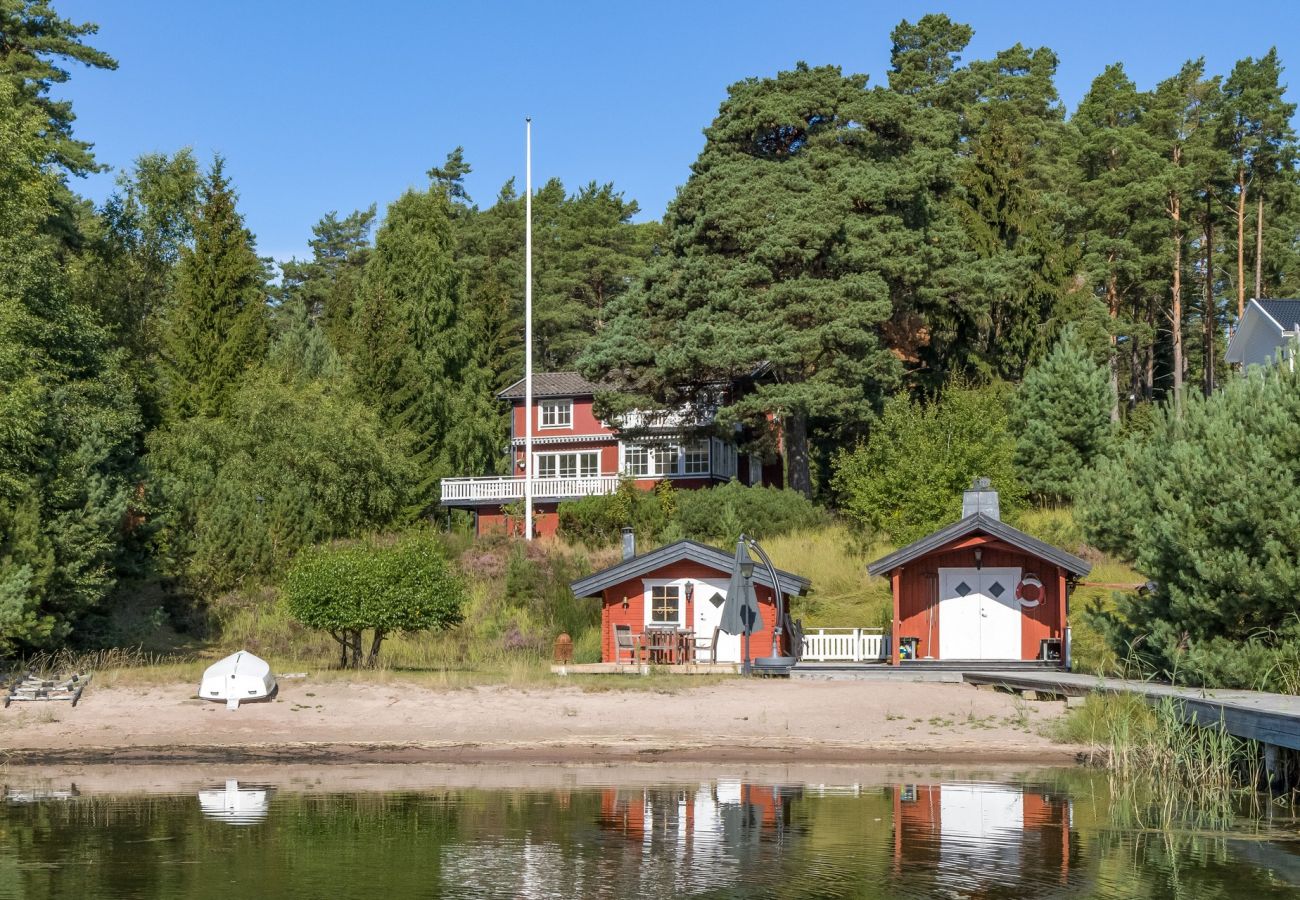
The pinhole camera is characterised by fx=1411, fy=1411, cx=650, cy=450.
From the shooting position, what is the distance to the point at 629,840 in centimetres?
1742

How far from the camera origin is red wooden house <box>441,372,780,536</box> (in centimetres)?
5409

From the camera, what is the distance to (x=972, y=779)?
2216cm

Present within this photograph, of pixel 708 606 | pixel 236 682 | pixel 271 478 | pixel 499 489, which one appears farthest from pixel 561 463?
pixel 236 682

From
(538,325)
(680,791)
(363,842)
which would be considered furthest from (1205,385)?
(363,842)

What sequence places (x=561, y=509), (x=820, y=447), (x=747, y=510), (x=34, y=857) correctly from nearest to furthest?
(x=34, y=857) < (x=747, y=510) < (x=561, y=509) < (x=820, y=447)

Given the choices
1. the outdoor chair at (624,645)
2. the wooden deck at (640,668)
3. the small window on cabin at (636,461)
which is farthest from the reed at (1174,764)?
the small window on cabin at (636,461)

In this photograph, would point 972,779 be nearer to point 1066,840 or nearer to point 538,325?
point 1066,840

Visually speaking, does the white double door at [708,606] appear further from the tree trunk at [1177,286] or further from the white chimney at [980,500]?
the tree trunk at [1177,286]

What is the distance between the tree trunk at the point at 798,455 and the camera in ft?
172

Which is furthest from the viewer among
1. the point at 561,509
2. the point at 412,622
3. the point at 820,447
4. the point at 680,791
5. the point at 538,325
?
the point at 538,325

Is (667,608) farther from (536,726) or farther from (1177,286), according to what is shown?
(1177,286)

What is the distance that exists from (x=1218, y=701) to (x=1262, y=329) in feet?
114

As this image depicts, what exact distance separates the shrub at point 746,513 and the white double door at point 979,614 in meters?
14.0

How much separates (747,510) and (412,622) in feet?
61.3
